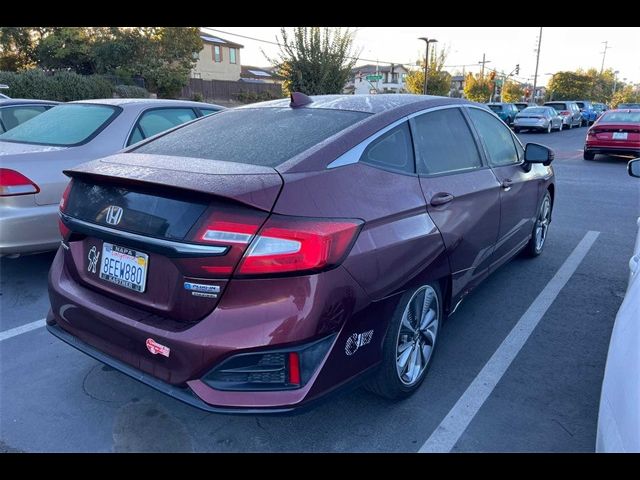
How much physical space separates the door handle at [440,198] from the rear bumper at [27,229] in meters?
3.12

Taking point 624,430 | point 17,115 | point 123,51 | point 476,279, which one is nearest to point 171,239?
point 624,430

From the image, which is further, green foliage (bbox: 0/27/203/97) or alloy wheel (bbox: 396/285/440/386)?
green foliage (bbox: 0/27/203/97)

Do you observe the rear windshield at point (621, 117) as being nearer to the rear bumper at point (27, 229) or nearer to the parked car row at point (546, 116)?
the parked car row at point (546, 116)

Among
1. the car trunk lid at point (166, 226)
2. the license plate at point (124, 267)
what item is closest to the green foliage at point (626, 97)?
the car trunk lid at point (166, 226)

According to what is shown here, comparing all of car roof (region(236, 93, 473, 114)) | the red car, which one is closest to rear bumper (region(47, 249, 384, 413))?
car roof (region(236, 93, 473, 114))

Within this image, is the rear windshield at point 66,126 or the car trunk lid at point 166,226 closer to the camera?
the car trunk lid at point 166,226

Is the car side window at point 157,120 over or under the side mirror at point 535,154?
over

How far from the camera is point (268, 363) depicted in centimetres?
204

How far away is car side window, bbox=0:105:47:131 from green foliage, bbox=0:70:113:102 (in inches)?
726

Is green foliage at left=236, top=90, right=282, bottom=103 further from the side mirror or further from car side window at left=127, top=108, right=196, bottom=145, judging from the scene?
the side mirror

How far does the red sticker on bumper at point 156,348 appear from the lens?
2094mm

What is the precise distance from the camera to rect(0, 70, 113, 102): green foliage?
22203 mm

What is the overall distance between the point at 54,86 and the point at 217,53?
25.1 meters
